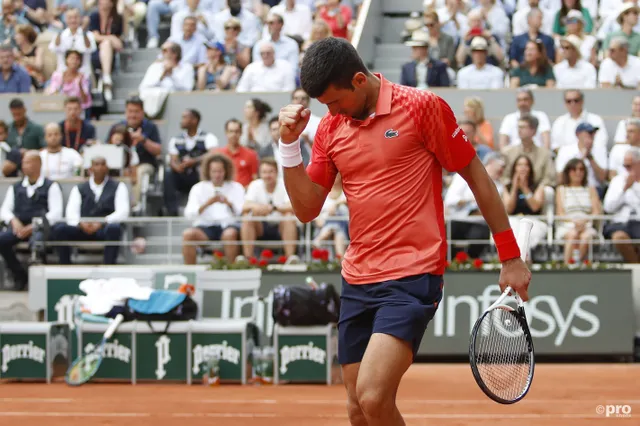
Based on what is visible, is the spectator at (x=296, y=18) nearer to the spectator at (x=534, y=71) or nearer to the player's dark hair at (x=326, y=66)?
the spectator at (x=534, y=71)

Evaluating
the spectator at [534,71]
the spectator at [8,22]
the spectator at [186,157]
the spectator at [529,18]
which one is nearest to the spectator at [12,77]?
the spectator at [8,22]

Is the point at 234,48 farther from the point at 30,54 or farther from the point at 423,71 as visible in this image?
the point at 30,54

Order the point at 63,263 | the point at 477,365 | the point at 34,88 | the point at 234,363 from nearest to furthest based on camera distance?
1. the point at 477,365
2. the point at 234,363
3. the point at 63,263
4. the point at 34,88

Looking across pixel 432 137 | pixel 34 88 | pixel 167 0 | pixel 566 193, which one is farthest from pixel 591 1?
pixel 432 137

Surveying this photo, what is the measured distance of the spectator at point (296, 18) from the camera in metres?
16.3

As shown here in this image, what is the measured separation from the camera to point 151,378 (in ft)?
34.7

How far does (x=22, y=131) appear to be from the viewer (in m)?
14.6

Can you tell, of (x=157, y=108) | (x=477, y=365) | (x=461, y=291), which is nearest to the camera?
(x=477, y=365)

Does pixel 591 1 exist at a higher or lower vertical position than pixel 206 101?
higher

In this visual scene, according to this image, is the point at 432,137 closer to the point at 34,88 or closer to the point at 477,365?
the point at 477,365

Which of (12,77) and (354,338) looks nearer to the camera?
(354,338)

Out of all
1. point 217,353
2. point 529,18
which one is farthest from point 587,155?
point 217,353

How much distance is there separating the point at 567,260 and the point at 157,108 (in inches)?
227

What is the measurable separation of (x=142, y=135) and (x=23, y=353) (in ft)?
13.9
